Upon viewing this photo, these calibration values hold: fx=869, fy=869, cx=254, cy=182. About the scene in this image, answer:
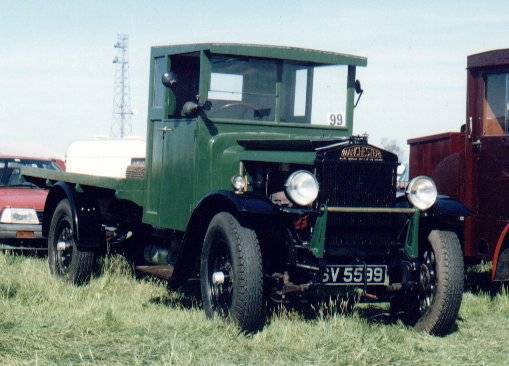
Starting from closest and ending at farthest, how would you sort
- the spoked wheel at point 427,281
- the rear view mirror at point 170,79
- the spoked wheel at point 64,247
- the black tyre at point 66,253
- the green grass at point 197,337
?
1. the green grass at point 197,337
2. the spoked wheel at point 427,281
3. the rear view mirror at point 170,79
4. the black tyre at point 66,253
5. the spoked wheel at point 64,247

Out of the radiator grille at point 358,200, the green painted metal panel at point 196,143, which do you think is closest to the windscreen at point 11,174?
the green painted metal panel at point 196,143

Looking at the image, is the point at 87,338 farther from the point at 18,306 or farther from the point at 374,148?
the point at 374,148

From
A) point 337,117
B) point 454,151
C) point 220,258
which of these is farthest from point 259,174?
point 454,151

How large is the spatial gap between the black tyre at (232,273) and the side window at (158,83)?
5.69 feet

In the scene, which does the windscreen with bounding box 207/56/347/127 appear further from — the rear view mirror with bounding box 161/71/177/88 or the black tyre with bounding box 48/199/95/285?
the black tyre with bounding box 48/199/95/285

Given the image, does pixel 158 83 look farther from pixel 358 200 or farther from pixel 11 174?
pixel 11 174

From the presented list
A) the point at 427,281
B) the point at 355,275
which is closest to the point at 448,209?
the point at 427,281

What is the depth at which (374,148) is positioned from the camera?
6125mm

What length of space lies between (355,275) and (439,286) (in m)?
0.66

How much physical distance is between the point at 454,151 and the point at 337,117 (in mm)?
1528

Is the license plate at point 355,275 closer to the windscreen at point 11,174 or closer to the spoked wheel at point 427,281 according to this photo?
the spoked wheel at point 427,281

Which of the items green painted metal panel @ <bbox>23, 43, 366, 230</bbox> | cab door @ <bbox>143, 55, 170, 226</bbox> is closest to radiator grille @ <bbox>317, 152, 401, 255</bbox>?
green painted metal panel @ <bbox>23, 43, 366, 230</bbox>

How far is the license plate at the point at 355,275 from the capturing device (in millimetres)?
5859

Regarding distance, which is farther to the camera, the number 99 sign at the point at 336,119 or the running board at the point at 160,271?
the number 99 sign at the point at 336,119
